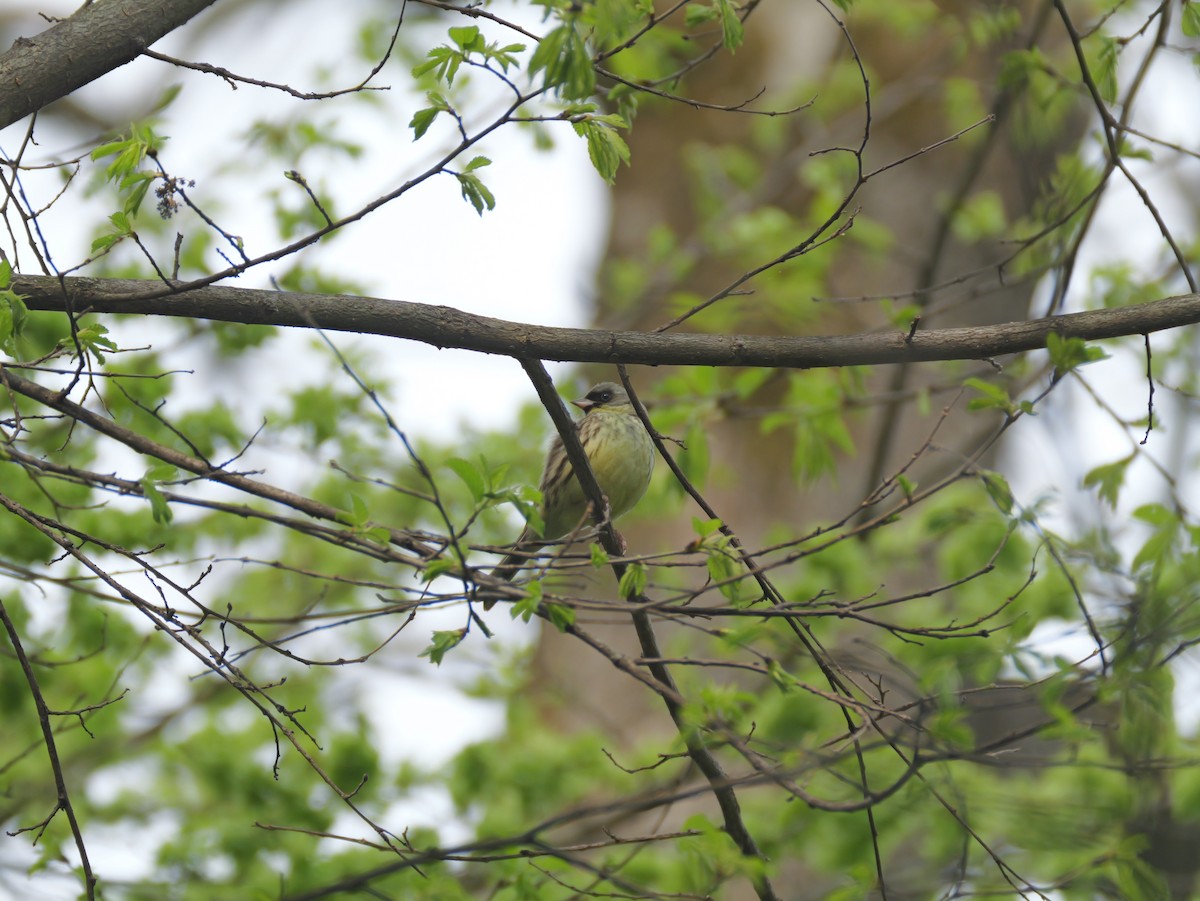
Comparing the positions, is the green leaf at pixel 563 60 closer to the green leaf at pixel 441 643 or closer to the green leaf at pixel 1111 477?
the green leaf at pixel 441 643

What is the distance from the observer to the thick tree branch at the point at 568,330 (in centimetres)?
348

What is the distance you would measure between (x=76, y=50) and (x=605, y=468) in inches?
124

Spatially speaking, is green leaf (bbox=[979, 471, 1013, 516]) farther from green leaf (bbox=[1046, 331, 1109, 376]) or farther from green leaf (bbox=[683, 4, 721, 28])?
green leaf (bbox=[683, 4, 721, 28])

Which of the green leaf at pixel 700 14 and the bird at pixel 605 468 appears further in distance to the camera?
the bird at pixel 605 468

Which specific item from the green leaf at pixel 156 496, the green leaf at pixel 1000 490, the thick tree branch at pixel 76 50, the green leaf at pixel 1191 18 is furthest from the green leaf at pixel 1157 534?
the thick tree branch at pixel 76 50

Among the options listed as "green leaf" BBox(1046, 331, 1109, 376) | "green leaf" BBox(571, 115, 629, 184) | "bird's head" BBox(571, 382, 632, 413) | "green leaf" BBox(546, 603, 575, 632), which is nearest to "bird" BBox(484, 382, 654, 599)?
"bird's head" BBox(571, 382, 632, 413)

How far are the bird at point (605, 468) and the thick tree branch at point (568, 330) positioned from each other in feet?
6.68

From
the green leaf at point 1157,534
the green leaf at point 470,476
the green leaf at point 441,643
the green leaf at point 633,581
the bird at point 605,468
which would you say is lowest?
the green leaf at point 441,643

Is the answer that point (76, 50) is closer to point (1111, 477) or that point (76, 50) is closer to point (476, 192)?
point (476, 192)

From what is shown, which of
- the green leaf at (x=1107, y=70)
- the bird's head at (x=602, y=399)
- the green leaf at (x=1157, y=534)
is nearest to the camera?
the green leaf at (x=1107, y=70)

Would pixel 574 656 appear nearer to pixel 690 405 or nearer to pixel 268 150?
pixel 690 405

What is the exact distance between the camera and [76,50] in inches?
137

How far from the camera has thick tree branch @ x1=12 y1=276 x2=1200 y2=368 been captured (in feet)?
11.4

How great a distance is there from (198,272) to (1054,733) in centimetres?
505
